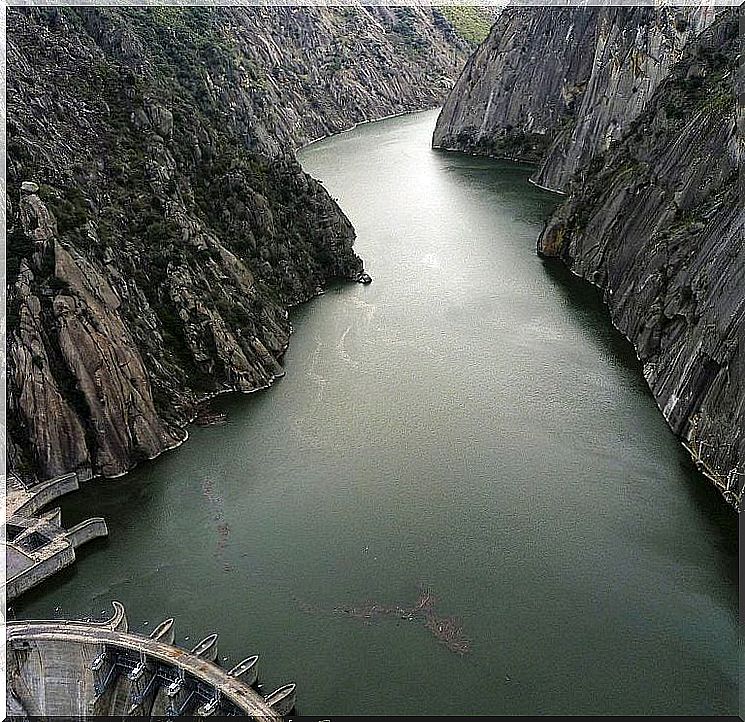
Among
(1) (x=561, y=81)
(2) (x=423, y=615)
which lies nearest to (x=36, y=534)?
(2) (x=423, y=615)

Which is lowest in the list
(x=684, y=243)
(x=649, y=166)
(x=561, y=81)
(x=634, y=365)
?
(x=634, y=365)

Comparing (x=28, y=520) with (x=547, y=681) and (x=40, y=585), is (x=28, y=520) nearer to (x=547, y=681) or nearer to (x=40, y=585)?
(x=40, y=585)

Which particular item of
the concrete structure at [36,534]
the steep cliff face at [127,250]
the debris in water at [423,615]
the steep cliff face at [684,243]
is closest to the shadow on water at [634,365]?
the steep cliff face at [684,243]

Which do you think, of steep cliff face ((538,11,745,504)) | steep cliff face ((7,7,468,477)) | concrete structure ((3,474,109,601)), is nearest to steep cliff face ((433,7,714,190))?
steep cliff face ((538,11,745,504))

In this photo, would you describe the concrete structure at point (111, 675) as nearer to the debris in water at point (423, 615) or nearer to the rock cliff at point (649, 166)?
the debris in water at point (423, 615)

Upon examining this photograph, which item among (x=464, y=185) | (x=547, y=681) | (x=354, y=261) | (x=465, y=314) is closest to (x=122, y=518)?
(x=547, y=681)

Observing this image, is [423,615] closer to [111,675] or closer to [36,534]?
[111,675]
